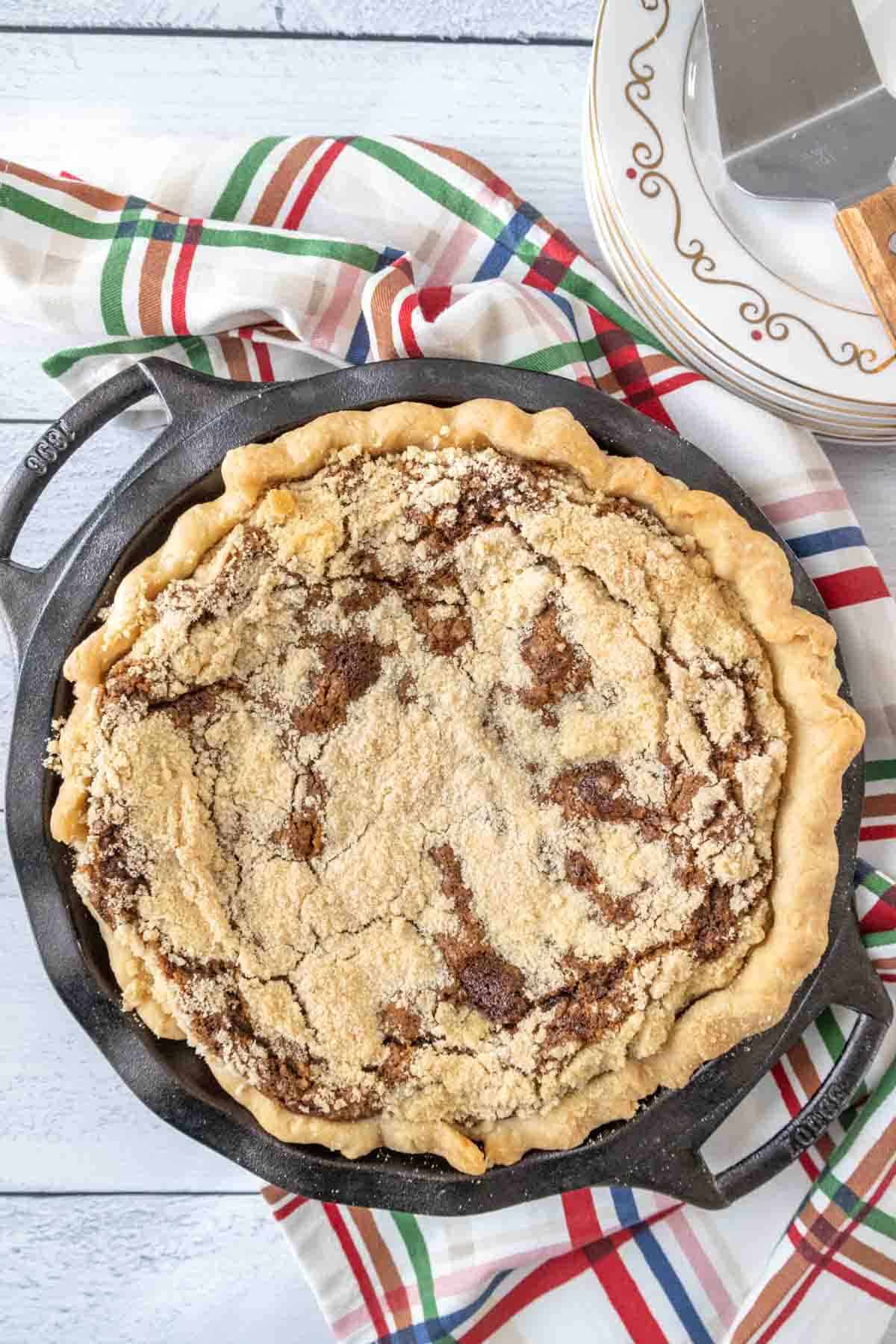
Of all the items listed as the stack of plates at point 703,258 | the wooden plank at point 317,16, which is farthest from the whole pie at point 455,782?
the wooden plank at point 317,16

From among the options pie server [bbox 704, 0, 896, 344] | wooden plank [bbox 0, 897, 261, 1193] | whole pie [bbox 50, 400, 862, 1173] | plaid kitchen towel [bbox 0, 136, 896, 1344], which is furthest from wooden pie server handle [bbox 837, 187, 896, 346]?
wooden plank [bbox 0, 897, 261, 1193]

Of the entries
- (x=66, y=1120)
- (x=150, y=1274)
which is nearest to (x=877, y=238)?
(x=66, y=1120)

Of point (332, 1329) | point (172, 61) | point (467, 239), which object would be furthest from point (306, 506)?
point (332, 1329)

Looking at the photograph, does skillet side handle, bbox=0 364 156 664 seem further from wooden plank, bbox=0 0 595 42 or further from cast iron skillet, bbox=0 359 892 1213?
wooden plank, bbox=0 0 595 42

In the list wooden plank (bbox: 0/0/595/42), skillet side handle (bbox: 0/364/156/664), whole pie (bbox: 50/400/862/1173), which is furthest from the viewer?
wooden plank (bbox: 0/0/595/42)

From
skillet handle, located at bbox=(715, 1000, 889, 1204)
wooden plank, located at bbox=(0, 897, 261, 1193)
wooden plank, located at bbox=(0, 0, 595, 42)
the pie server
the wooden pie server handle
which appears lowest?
skillet handle, located at bbox=(715, 1000, 889, 1204)

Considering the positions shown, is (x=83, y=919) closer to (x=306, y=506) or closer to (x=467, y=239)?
(x=306, y=506)

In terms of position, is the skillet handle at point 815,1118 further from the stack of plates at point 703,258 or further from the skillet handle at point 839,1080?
the stack of plates at point 703,258
